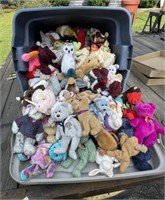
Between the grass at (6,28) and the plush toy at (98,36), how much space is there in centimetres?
156

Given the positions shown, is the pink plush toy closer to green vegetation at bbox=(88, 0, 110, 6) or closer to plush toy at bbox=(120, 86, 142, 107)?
plush toy at bbox=(120, 86, 142, 107)

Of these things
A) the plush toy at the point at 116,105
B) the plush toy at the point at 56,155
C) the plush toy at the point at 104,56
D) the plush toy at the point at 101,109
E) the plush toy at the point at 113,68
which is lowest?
the plush toy at the point at 56,155

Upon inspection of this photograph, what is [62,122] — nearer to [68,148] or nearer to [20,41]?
[68,148]

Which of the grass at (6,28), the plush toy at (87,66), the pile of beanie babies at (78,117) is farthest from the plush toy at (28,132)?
the grass at (6,28)

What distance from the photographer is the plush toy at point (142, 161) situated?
58cm

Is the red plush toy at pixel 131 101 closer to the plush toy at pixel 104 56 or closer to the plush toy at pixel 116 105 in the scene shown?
the plush toy at pixel 116 105

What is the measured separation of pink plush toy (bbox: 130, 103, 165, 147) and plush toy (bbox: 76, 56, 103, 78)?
0.22 meters

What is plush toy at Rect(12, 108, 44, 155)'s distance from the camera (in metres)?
0.61

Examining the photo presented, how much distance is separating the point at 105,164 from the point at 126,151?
68 mm

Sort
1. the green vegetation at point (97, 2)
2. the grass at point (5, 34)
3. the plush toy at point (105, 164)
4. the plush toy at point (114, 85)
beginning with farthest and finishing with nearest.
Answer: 1. the green vegetation at point (97, 2)
2. the grass at point (5, 34)
3. the plush toy at point (114, 85)
4. the plush toy at point (105, 164)

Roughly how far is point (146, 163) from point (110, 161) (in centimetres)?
9

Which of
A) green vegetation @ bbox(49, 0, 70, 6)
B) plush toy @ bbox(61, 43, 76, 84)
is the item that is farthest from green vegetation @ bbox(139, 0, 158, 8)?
plush toy @ bbox(61, 43, 76, 84)

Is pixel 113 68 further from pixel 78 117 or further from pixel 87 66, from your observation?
pixel 78 117

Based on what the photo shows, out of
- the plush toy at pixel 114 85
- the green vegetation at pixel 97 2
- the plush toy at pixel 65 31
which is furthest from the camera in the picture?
the green vegetation at pixel 97 2
